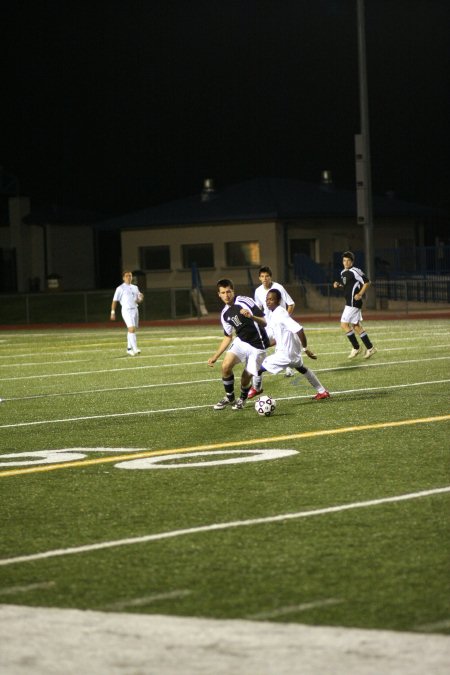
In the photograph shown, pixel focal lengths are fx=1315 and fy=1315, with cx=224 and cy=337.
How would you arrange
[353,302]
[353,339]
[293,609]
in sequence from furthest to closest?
1. [353,302]
2. [353,339]
3. [293,609]

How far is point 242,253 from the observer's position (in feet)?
173

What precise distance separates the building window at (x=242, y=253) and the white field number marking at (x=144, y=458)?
4071cm

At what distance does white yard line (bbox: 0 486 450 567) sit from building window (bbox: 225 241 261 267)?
4371 centimetres

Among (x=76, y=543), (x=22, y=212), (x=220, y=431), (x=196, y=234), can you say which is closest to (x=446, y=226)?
(x=196, y=234)

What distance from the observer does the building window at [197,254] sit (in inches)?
2098

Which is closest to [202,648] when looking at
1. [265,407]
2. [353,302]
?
[265,407]

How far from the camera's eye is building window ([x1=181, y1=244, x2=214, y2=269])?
53.3 metres

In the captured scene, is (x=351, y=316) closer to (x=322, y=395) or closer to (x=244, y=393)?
(x=322, y=395)

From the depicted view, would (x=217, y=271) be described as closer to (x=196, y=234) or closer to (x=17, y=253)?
(x=196, y=234)

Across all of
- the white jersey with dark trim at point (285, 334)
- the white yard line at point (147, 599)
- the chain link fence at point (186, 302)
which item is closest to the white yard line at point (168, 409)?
the white jersey with dark trim at point (285, 334)

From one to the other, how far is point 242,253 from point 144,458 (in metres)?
42.0

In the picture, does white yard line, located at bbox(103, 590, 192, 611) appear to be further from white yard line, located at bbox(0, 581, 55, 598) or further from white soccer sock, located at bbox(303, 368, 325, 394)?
white soccer sock, located at bbox(303, 368, 325, 394)

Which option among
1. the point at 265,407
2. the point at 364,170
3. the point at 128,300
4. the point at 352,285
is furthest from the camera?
the point at 364,170

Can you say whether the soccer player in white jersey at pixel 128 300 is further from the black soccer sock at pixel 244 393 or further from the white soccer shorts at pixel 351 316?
the black soccer sock at pixel 244 393
